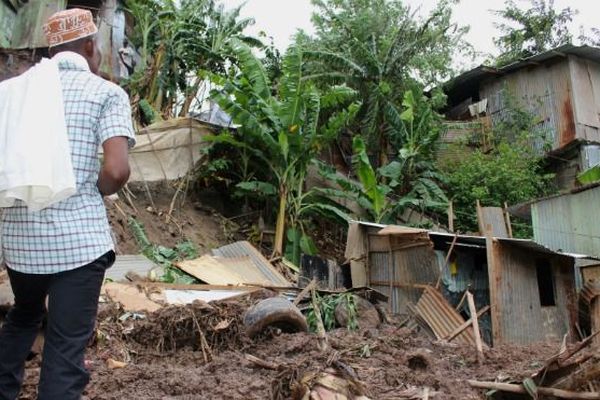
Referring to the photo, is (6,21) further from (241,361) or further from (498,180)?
(498,180)

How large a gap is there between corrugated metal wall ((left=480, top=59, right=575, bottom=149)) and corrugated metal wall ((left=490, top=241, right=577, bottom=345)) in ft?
27.4

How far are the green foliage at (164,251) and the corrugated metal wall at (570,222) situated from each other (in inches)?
318

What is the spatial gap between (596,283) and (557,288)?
2.30 ft

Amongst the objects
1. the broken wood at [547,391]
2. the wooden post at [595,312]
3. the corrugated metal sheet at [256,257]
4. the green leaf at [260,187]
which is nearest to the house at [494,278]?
the wooden post at [595,312]

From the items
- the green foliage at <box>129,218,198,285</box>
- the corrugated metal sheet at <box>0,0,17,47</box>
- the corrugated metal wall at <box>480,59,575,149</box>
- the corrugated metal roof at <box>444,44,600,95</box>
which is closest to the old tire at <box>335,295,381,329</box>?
the green foliage at <box>129,218,198,285</box>

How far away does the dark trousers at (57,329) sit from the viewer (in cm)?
209

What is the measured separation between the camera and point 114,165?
88.0 inches

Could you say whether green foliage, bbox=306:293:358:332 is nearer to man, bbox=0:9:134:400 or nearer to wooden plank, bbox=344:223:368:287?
wooden plank, bbox=344:223:368:287

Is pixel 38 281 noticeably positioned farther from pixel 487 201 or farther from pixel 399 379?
pixel 487 201

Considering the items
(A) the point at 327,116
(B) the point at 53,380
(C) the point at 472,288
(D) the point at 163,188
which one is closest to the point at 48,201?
(B) the point at 53,380

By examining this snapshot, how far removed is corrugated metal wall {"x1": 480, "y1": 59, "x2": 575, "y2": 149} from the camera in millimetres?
17484

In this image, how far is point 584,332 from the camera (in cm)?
1020

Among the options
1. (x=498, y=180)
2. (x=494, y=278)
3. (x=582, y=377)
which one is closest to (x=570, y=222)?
(x=498, y=180)

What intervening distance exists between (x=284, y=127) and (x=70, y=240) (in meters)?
10.3
